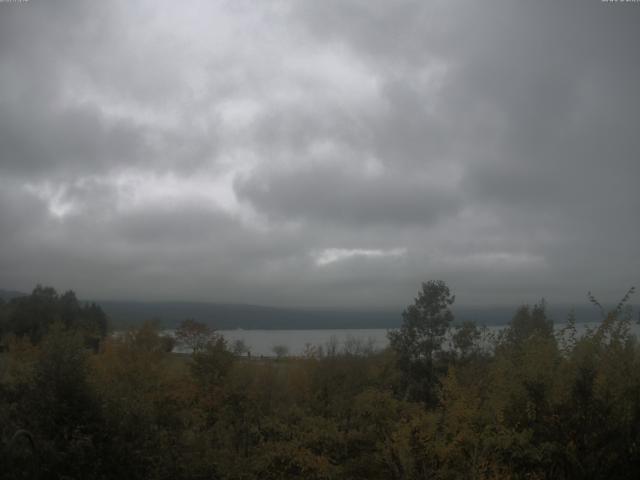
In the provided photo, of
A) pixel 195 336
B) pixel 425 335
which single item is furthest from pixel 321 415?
pixel 425 335

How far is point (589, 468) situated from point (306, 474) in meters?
→ 12.9

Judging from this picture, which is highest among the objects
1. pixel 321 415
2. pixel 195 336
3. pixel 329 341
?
pixel 195 336

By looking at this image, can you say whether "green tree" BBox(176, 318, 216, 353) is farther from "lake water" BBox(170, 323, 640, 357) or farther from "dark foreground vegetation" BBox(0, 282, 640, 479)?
"lake water" BBox(170, 323, 640, 357)

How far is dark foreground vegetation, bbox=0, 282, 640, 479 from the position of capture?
15.2m

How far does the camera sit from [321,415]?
28.5 meters

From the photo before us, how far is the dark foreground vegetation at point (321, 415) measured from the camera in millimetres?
15188

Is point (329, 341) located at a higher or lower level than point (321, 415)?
higher

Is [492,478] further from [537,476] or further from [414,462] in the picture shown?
[414,462]

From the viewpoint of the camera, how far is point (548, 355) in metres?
18.7

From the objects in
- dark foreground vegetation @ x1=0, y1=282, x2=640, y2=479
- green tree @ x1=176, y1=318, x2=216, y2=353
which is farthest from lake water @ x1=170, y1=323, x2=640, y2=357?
dark foreground vegetation @ x1=0, y1=282, x2=640, y2=479

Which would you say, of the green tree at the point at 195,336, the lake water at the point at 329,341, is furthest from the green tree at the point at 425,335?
the green tree at the point at 195,336

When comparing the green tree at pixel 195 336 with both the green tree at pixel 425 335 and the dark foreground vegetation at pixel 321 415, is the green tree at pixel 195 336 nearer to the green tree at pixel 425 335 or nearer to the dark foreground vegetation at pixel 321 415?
the dark foreground vegetation at pixel 321 415

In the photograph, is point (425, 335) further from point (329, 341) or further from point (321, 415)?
point (321, 415)

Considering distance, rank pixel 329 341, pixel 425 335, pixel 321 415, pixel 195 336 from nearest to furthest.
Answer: pixel 321 415, pixel 195 336, pixel 425 335, pixel 329 341
